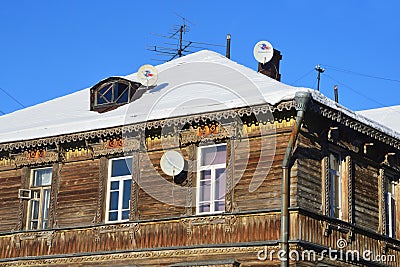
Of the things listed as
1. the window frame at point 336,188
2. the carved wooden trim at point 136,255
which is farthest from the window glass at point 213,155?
the window frame at point 336,188

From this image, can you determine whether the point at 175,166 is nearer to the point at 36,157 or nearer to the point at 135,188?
the point at 135,188

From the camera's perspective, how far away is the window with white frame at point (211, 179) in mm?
18578

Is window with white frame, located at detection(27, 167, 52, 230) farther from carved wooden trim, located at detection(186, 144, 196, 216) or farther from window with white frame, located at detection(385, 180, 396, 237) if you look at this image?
window with white frame, located at detection(385, 180, 396, 237)

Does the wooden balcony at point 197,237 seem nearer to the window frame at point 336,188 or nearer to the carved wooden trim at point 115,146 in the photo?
the window frame at point 336,188

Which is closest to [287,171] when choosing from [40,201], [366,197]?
[366,197]

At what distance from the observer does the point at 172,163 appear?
62.6 ft

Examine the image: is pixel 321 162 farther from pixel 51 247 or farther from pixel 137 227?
pixel 51 247

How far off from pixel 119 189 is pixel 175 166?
6.15ft

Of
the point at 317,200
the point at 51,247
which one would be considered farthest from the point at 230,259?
the point at 51,247

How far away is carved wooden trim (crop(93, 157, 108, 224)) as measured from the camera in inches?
792

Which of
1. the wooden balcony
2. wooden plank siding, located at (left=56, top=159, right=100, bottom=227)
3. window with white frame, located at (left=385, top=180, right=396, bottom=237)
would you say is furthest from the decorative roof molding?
wooden plank siding, located at (left=56, top=159, right=100, bottom=227)

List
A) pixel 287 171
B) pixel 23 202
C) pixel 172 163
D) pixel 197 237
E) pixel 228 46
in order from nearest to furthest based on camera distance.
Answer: pixel 287 171 < pixel 197 237 < pixel 172 163 < pixel 23 202 < pixel 228 46

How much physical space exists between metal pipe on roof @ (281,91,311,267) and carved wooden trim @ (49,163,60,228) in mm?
6613

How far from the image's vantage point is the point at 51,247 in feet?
68.0
